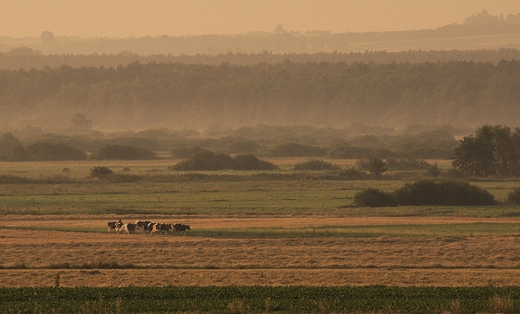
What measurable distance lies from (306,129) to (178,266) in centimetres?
16128

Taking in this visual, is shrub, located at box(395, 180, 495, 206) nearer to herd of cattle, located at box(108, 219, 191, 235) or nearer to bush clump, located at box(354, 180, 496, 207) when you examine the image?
bush clump, located at box(354, 180, 496, 207)

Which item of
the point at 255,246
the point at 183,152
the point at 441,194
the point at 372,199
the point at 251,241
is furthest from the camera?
the point at 183,152

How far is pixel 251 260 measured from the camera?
39.7 metres

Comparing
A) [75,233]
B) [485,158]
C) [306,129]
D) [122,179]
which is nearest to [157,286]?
[75,233]

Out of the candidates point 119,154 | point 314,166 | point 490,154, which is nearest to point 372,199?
point 490,154

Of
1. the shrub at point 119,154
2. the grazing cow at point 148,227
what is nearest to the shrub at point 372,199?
the grazing cow at point 148,227

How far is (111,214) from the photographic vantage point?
56594mm

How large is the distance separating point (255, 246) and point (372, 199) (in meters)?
19.9

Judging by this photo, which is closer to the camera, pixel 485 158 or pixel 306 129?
pixel 485 158

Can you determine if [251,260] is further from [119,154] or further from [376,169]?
[119,154]

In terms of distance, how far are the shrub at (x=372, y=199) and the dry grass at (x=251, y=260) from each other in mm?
13664

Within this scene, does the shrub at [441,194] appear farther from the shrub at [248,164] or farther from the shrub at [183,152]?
the shrub at [183,152]

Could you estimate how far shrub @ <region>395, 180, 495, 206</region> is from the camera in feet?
206

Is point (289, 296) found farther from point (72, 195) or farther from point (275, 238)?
point (72, 195)
